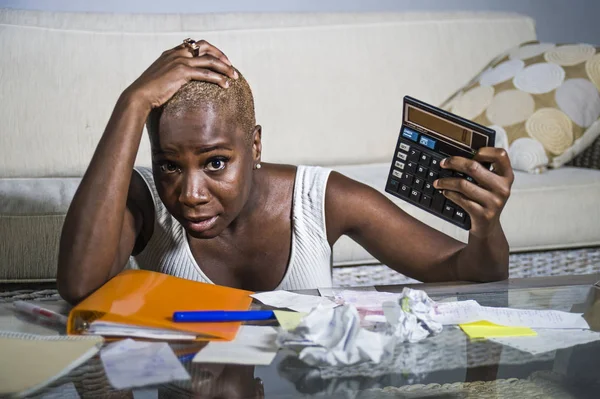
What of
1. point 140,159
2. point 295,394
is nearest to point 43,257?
point 140,159

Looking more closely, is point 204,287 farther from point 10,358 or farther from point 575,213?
point 575,213

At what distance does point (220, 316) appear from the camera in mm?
821

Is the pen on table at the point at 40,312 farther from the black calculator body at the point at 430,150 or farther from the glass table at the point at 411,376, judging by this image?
the black calculator body at the point at 430,150

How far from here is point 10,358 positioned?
0.73 metres

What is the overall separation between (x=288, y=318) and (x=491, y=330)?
0.21m

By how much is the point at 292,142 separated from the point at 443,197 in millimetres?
1309

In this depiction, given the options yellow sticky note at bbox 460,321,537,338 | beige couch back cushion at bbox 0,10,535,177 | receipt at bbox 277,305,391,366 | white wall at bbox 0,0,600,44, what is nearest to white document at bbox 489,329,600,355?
yellow sticky note at bbox 460,321,537,338

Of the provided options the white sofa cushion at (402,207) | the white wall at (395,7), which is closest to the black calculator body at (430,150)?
the white sofa cushion at (402,207)

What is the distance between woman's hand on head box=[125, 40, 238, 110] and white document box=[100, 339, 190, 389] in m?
0.34

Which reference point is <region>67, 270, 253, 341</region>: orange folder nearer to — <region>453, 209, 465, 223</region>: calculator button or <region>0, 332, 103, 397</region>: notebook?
<region>0, 332, 103, 397</region>: notebook

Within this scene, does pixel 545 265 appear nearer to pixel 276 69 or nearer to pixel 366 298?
pixel 276 69

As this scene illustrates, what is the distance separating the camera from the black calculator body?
951mm

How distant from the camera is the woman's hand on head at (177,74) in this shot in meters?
0.99

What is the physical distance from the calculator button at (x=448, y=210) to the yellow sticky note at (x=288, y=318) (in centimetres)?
27
